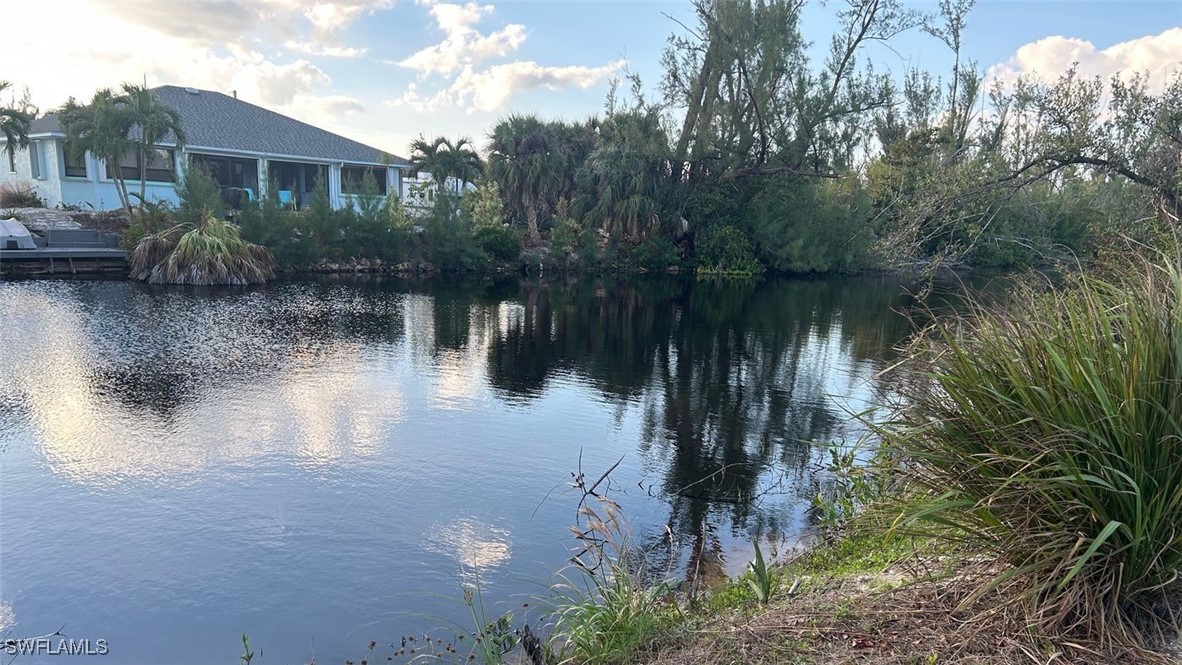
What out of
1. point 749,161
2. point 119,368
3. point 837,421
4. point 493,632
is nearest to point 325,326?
point 119,368

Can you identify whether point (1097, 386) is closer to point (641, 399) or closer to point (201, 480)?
point (201, 480)

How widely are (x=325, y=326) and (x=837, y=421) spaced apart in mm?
12999

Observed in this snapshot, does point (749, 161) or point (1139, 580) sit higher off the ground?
point (749, 161)

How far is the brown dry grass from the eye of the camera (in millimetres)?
3167

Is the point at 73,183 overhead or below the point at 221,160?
below

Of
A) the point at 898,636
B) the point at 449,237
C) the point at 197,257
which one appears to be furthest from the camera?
the point at 449,237

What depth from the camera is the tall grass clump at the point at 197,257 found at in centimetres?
2512

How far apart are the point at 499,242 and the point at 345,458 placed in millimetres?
25099

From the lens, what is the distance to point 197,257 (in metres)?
25.2

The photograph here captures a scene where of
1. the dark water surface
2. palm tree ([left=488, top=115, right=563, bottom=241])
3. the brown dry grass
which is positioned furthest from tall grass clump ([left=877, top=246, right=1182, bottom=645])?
palm tree ([left=488, top=115, right=563, bottom=241])

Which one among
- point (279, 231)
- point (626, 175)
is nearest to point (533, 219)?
point (626, 175)

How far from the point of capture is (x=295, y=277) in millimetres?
28562

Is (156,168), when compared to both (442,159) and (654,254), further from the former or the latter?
(654,254)

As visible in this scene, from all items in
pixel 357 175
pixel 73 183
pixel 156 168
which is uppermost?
pixel 357 175
